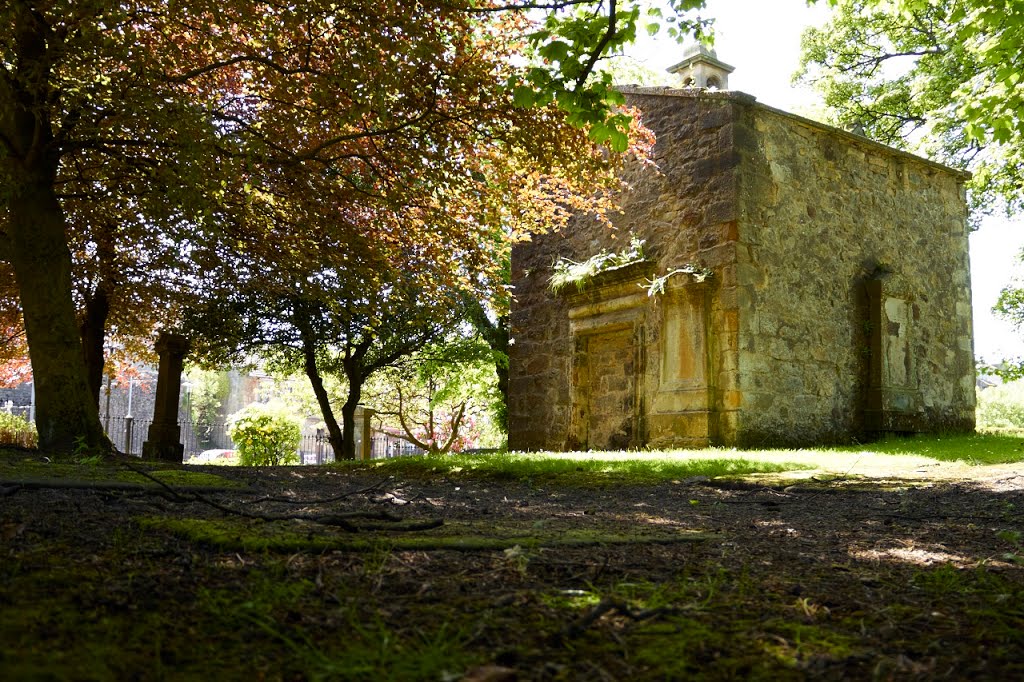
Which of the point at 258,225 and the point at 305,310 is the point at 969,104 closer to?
the point at 258,225

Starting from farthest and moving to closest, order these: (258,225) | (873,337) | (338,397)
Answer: (338,397) < (873,337) < (258,225)

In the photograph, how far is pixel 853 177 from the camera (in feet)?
40.7

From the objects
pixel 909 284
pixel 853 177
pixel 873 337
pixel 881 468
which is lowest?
pixel 881 468

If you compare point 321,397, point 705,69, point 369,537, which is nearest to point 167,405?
point 321,397

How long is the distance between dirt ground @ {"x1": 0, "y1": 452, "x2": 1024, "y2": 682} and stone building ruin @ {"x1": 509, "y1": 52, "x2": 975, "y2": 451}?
7064mm

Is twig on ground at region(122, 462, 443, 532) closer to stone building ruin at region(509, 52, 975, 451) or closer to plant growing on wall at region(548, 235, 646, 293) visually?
stone building ruin at region(509, 52, 975, 451)

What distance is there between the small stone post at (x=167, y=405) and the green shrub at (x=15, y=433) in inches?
106

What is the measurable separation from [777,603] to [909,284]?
12398 mm

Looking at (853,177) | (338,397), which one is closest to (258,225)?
(853,177)

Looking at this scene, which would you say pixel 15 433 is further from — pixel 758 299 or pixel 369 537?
pixel 369 537

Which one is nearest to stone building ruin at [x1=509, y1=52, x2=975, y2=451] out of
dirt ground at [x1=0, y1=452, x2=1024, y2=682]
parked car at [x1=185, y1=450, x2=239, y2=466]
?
dirt ground at [x1=0, y1=452, x2=1024, y2=682]

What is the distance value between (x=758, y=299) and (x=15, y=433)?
14.8 meters

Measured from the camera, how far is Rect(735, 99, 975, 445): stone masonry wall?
10930mm

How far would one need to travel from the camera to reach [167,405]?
13.0 meters
